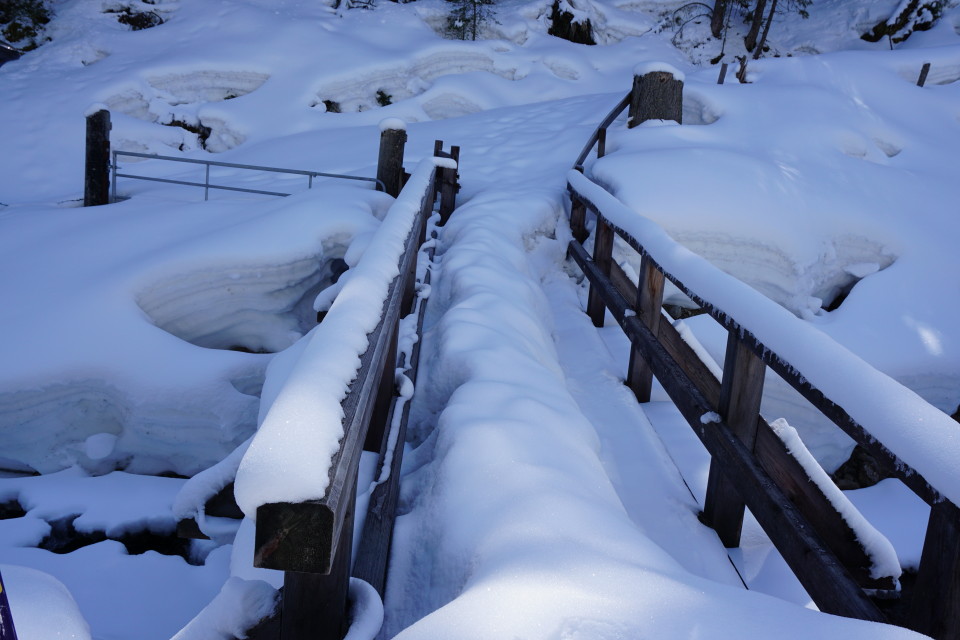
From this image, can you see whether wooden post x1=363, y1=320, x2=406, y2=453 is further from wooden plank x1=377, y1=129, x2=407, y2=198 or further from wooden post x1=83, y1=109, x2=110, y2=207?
wooden post x1=83, y1=109, x2=110, y2=207

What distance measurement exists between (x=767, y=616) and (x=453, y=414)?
4.95 ft

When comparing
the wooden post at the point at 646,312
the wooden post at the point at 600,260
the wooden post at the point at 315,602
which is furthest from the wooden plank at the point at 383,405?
the wooden post at the point at 600,260

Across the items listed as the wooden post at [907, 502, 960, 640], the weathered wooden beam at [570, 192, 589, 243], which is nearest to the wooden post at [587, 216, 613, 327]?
the weathered wooden beam at [570, 192, 589, 243]

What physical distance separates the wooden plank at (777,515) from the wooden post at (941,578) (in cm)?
19

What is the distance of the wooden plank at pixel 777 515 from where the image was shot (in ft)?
6.23

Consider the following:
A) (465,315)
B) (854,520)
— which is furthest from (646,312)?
(854,520)

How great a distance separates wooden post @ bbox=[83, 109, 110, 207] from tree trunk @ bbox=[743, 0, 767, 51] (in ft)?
55.7

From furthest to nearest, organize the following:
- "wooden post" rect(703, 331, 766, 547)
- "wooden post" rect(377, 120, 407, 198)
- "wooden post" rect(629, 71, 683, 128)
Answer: "wooden post" rect(629, 71, 683, 128) < "wooden post" rect(377, 120, 407, 198) < "wooden post" rect(703, 331, 766, 547)

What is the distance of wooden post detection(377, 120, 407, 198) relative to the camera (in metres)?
7.27

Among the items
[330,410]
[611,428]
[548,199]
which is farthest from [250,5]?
[330,410]

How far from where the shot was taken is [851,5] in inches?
777

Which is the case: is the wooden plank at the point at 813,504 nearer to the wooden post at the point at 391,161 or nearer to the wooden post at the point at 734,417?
the wooden post at the point at 734,417

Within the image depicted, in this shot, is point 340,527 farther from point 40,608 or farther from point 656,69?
point 656,69

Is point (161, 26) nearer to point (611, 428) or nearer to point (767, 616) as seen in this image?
point (611, 428)
